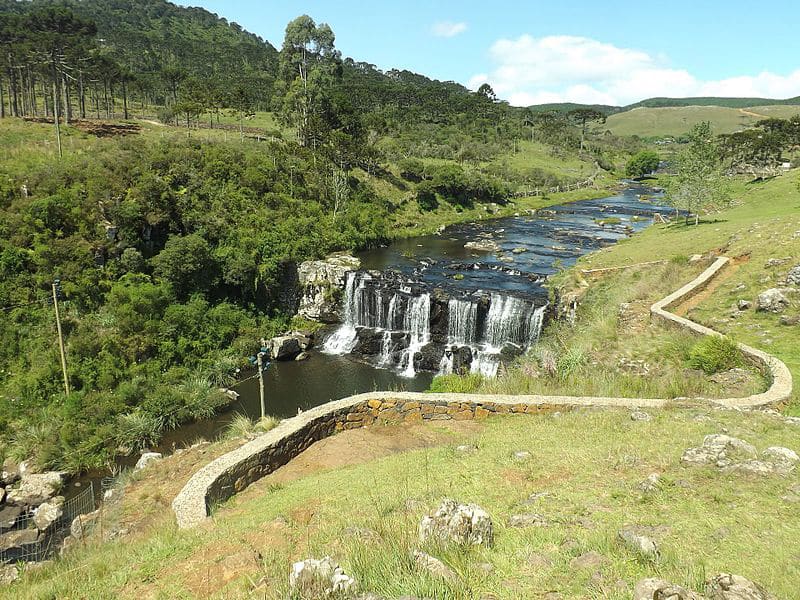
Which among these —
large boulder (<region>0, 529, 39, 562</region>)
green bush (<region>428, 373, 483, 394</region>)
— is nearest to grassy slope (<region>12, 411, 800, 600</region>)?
green bush (<region>428, 373, 483, 394</region>)

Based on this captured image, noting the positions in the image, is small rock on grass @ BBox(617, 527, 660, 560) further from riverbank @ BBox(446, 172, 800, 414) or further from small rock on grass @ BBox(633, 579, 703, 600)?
riverbank @ BBox(446, 172, 800, 414)

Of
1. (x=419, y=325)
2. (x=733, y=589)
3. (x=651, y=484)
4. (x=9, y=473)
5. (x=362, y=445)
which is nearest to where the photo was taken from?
(x=733, y=589)

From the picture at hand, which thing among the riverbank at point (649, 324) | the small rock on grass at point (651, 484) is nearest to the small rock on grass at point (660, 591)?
the small rock on grass at point (651, 484)

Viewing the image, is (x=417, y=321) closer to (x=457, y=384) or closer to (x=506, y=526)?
(x=457, y=384)

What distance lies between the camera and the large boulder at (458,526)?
5.41 m

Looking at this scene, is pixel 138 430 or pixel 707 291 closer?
pixel 138 430

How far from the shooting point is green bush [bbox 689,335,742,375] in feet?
43.9

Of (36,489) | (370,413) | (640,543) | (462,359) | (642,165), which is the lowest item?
(36,489)

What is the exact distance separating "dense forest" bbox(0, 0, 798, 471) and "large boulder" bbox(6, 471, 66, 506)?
1.91 feet

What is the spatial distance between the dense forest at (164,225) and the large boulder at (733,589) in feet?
61.2

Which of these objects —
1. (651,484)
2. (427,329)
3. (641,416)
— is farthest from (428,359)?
(651,484)

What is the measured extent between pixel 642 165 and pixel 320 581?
10641 cm

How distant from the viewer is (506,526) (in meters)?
6.22

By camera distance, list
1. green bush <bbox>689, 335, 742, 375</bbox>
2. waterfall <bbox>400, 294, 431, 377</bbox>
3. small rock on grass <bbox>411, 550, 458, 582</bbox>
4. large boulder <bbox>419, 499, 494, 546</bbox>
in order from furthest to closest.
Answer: waterfall <bbox>400, 294, 431, 377</bbox>
green bush <bbox>689, 335, 742, 375</bbox>
large boulder <bbox>419, 499, 494, 546</bbox>
small rock on grass <bbox>411, 550, 458, 582</bbox>
